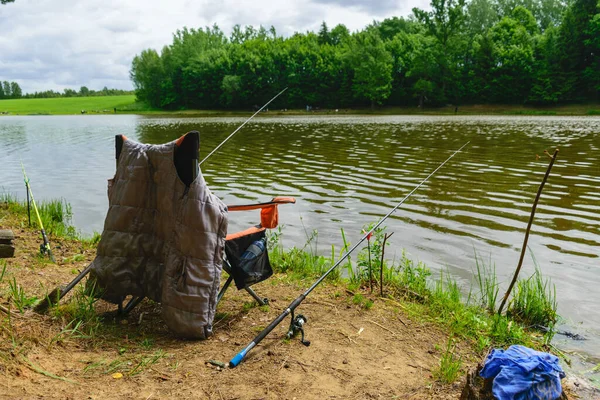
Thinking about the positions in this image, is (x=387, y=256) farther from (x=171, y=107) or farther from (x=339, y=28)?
(x=339, y=28)

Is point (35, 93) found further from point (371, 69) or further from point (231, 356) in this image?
point (231, 356)

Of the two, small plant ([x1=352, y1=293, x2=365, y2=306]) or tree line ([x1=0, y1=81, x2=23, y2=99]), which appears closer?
small plant ([x1=352, y1=293, x2=365, y2=306])

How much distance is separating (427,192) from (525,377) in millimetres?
8440

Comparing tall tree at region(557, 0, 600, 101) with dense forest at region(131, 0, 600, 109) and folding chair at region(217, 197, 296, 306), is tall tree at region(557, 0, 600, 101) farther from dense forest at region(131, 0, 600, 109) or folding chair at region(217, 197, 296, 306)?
folding chair at region(217, 197, 296, 306)

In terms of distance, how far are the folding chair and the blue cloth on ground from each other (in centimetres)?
186

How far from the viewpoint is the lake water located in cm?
635

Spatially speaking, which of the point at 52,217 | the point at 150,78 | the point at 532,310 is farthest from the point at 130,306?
the point at 150,78

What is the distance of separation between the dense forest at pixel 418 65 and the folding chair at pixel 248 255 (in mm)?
55647

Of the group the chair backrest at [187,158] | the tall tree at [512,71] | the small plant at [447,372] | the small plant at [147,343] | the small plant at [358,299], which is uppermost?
the tall tree at [512,71]

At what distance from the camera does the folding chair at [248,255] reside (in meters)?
3.63

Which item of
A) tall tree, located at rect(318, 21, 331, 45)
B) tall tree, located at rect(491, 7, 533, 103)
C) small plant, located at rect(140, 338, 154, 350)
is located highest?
tall tree, located at rect(318, 21, 331, 45)

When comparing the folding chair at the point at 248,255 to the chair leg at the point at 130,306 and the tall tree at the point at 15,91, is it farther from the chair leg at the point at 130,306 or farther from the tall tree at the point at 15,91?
the tall tree at the point at 15,91

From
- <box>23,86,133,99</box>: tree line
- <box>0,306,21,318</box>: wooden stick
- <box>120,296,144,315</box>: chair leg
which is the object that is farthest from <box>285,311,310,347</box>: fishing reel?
<box>23,86,133,99</box>: tree line

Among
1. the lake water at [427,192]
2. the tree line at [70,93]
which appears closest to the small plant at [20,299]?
the lake water at [427,192]
